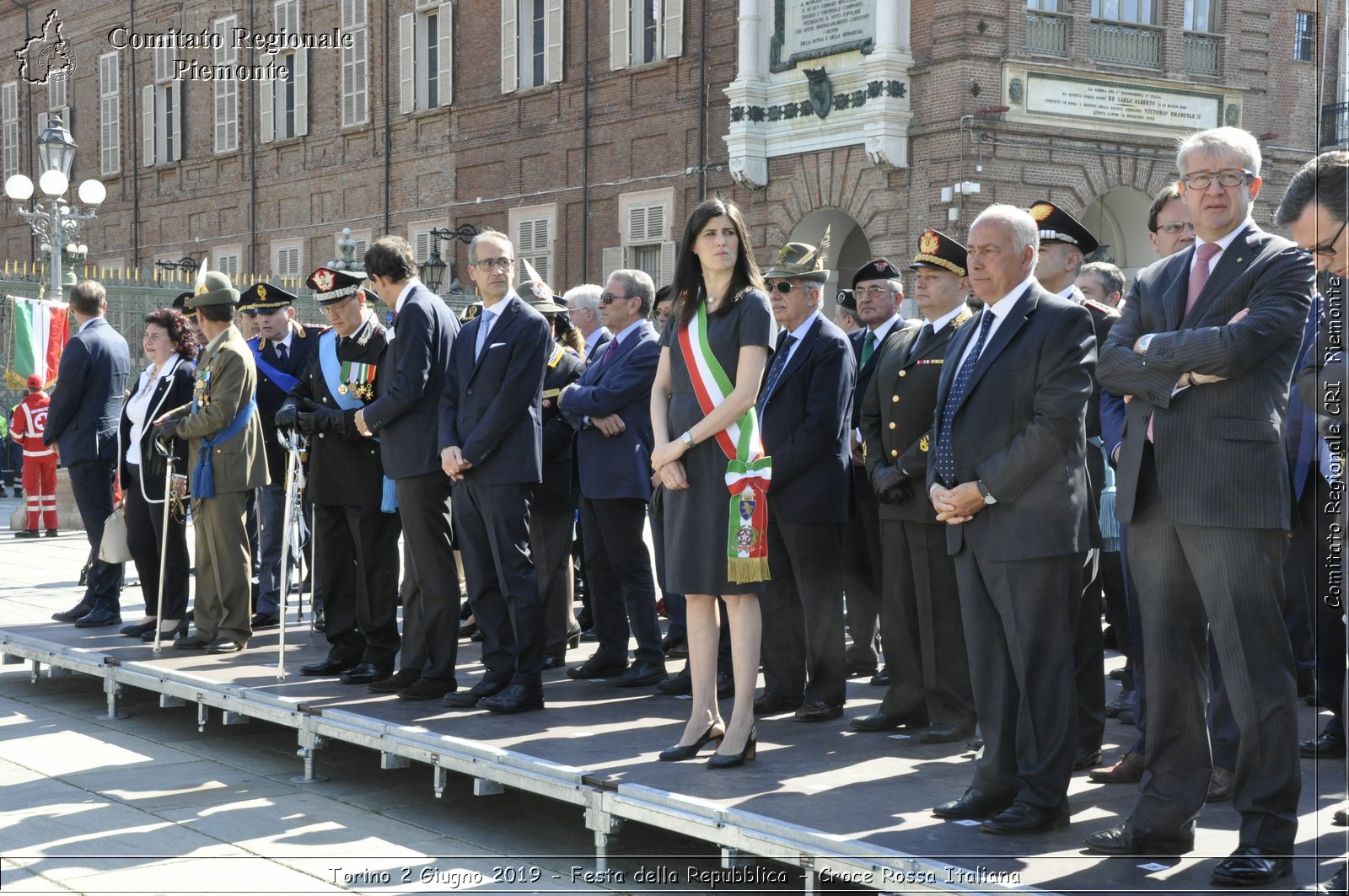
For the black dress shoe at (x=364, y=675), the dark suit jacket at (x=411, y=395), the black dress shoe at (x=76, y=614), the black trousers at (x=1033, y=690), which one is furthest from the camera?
the black dress shoe at (x=76, y=614)

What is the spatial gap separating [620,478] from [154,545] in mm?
3249

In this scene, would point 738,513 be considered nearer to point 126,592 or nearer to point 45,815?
point 45,815

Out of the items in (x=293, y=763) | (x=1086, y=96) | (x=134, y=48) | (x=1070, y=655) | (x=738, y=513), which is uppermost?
(x=134, y=48)

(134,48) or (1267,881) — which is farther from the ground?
(134,48)

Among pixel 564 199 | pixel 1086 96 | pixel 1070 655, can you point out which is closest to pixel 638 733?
pixel 1070 655

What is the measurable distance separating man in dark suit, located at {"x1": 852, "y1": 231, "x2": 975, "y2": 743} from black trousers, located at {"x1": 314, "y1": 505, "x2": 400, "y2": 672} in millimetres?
2420

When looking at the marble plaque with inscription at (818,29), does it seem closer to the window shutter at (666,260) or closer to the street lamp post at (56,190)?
the window shutter at (666,260)

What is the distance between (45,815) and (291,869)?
126 centimetres

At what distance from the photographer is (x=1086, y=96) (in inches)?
789

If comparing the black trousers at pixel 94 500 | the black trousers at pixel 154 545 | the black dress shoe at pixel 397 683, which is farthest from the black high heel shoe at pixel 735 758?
the black trousers at pixel 94 500

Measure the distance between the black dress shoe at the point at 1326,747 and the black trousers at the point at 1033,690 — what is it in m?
1.44

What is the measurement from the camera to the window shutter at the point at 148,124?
34562mm

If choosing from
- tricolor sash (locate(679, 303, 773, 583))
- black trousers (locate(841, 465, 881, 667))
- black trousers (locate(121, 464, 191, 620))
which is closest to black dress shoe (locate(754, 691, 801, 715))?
black trousers (locate(841, 465, 881, 667))

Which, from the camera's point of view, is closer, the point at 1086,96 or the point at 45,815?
the point at 45,815
